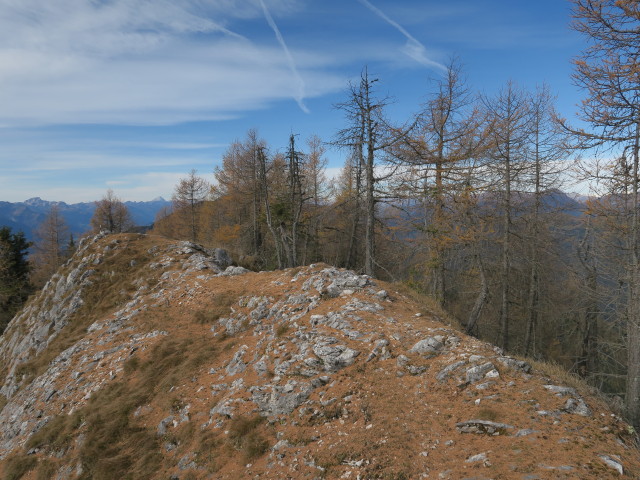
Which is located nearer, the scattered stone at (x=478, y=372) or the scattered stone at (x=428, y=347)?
the scattered stone at (x=478, y=372)

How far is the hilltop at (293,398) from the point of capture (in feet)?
15.8

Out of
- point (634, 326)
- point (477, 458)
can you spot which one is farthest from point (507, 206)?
point (477, 458)

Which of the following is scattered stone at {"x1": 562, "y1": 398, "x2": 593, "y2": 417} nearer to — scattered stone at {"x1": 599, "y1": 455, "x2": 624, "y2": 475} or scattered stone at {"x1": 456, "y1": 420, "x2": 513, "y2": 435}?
scattered stone at {"x1": 599, "y1": 455, "x2": 624, "y2": 475}

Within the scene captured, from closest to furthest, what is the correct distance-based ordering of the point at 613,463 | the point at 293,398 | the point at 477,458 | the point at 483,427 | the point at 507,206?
the point at 613,463 < the point at 477,458 < the point at 483,427 < the point at 293,398 < the point at 507,206

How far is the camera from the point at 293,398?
22.7 ft

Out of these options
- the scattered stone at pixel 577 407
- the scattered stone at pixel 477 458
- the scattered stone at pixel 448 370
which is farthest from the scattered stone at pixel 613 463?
the scattered stone at pixel 448 370

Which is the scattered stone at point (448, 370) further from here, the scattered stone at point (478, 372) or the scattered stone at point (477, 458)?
the scattered stone at point (477, 458)

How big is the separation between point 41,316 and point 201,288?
1215cm

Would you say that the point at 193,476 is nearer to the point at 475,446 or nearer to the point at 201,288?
the point at 475,446

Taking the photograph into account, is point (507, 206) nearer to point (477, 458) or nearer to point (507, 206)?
point (507, 206)

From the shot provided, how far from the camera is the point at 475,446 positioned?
4746 millimetres

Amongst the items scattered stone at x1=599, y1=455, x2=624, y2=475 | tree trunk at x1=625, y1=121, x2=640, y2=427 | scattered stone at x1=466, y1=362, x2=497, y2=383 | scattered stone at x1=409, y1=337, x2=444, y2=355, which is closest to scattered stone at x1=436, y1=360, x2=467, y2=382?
scattered stone at x1=466, y1=362, x2=497, y2=383

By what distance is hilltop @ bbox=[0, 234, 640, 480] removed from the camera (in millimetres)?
4816

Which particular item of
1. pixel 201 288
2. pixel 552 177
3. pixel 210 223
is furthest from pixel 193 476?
pixel 210 223
